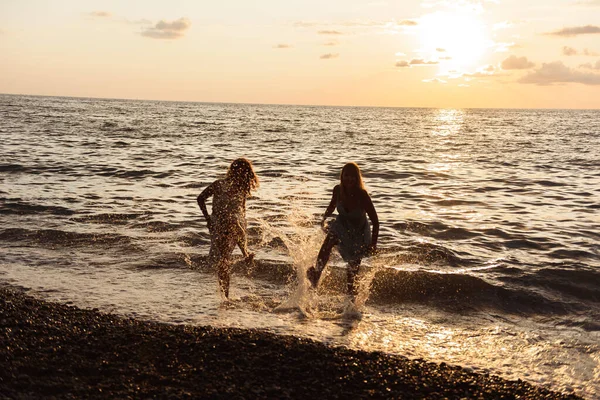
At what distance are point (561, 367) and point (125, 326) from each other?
466 cm

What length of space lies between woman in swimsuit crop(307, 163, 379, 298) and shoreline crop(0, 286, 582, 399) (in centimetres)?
194

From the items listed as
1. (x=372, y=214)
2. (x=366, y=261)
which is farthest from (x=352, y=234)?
(x=366, y=261)

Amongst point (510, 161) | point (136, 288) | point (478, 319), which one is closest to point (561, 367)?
point (478, 319)

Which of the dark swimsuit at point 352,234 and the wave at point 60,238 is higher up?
the dark swimsuit at point 352,234

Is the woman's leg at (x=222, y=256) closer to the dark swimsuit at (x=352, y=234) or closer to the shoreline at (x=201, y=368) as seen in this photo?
the dark swimsuit at (x=352, y=234)

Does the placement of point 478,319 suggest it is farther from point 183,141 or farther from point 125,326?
point 183,141

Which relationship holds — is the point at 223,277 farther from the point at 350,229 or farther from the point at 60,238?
the point at 60,238

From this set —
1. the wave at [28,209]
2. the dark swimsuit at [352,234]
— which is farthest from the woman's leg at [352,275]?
the wave at [28,209]

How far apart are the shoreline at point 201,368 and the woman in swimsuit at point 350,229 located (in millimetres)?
1936

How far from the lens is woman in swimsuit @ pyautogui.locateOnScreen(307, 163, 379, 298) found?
24.2 feet

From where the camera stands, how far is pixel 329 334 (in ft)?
20.7

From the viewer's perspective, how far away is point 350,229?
7516 mm

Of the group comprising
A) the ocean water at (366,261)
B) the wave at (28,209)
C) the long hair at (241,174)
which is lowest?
the ocean water at (366,261)

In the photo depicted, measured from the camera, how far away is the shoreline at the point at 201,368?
4.69m
